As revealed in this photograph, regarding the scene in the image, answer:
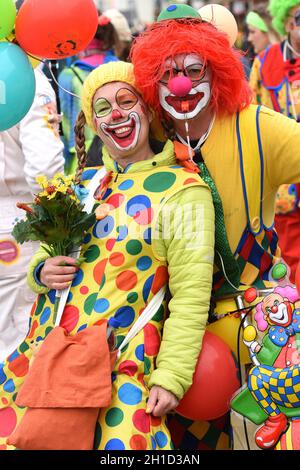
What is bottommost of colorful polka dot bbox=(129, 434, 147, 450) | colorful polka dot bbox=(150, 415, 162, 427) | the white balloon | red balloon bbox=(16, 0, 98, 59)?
colorful polka dot bbox=(150, 415, 162, 427)

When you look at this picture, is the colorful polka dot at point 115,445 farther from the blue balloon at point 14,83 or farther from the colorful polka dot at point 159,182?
the blue balloon at point 14,83

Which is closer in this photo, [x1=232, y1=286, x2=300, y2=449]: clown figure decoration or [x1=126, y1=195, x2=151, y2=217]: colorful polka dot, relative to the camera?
[x1=232, y1=286, x2=300, y2=449]: clown figure decoration

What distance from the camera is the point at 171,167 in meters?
3.05

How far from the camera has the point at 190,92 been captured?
10.1 feet

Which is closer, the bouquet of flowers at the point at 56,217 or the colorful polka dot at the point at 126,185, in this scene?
the bouquet of flowers at the point at 56,217

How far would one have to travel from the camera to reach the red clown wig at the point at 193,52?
306 centimetres

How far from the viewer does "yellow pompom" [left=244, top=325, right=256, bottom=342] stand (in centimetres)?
282

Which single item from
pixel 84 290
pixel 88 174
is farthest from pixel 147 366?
pixel 88 174

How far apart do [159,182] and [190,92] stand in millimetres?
380

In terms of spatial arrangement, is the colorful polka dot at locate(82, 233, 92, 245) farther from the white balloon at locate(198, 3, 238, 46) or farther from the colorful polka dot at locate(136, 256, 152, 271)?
the white balloon at locate(198, 3, 238, 46)

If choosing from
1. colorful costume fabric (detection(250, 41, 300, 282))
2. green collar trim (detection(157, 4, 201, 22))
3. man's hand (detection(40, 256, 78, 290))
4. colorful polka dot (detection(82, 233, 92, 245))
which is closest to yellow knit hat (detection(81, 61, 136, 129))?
green collar trim (detection(157, 4, 201, 22))

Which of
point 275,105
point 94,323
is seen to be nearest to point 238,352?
point 94,323

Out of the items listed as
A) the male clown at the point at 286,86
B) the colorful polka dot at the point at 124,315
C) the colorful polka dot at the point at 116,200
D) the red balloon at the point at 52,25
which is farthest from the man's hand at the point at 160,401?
the male clown at the point at 286,86

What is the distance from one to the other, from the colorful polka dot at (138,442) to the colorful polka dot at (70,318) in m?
0.48
